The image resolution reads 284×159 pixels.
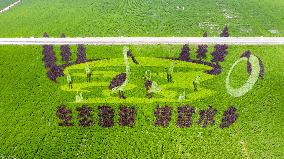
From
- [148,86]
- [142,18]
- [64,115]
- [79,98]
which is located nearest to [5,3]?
[142,18]

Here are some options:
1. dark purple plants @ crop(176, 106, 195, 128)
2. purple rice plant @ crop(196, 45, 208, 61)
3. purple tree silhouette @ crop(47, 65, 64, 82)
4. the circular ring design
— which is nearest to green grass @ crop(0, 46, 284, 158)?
dark purple plants @ crop(176, 106, 195, 128)

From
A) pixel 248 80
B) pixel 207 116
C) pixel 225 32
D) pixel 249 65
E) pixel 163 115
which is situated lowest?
pixel 207 116

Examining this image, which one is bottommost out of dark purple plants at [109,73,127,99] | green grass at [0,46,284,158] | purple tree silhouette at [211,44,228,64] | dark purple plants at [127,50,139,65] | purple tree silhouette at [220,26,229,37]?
green grass at [0,46,284,158]

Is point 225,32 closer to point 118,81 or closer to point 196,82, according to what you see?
point 196,82

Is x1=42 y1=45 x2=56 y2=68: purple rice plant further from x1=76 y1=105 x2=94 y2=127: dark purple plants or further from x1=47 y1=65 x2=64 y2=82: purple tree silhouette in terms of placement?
x1=76 y1=105 x2=94 y2=127: dark purple plants

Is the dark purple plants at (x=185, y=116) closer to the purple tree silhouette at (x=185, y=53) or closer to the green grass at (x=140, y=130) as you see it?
the green grass at (x=140, y=130)

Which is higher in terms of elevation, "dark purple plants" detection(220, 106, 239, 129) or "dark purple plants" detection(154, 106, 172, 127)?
"dark purple plants" detection(154, 106, 172, 127)

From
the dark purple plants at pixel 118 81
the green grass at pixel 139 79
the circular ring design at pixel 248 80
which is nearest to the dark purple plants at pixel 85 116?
the green grass at pixel 139 79
